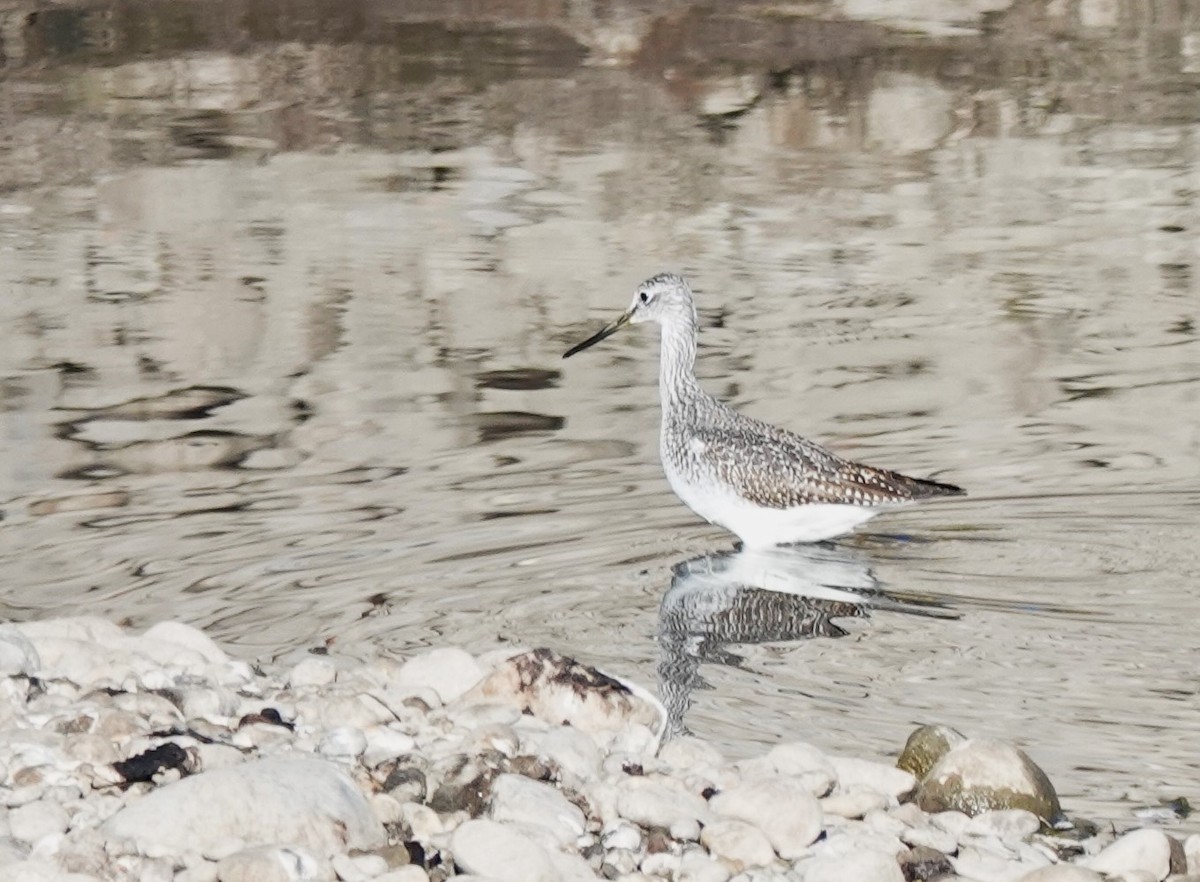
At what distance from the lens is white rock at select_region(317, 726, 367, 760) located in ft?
21.5

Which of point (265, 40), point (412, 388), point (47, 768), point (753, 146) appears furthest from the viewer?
point (265, 40)

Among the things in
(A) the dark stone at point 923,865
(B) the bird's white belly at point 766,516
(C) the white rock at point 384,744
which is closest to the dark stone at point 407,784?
(C) the white rock at point 384,744

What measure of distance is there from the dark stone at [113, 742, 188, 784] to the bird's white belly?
391 centimetres

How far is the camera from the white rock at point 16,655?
7020 mm

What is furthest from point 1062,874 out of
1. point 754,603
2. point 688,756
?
point 754,603

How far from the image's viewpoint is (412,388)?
1291 cm

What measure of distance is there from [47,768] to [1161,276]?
1139 centimetres

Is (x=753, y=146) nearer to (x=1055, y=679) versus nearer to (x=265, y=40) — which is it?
(x=265, y=40)

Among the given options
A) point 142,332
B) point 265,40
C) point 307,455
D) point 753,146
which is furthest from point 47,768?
point 265,40

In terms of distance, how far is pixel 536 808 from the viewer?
6.11 m

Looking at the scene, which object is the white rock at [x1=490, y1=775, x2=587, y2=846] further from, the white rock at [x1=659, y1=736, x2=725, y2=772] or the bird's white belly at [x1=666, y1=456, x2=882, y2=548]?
the bird's white belly at [x1=666, y1=456, x2=882, y2=548]

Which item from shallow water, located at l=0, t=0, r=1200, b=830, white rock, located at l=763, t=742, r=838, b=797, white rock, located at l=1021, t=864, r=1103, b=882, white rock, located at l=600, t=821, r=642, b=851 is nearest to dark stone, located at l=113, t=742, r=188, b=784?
white rock, located at l=600, t=821, r=642, b=851

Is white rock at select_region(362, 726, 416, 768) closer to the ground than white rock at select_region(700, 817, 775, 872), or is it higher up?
higher up

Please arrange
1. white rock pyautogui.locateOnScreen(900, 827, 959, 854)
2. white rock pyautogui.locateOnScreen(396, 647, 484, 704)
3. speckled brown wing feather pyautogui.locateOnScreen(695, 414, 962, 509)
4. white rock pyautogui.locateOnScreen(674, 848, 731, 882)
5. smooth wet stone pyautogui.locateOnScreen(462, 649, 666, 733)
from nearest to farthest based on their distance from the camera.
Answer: white rock pyautogui.locateOnScreen(674, 848, 731, 882) → white rock pyautogui.locateOnScreen(900, 827, 959, 854) → smooth wet stone pyautogui.locateOnScreen(462, 649, 666, 733) → white rock pyautogui.locateOnScreen(396, 647, 484, 704) → speckled brown wing feather pyautogui.locateOnScreen(695, 414, 962, 509)
